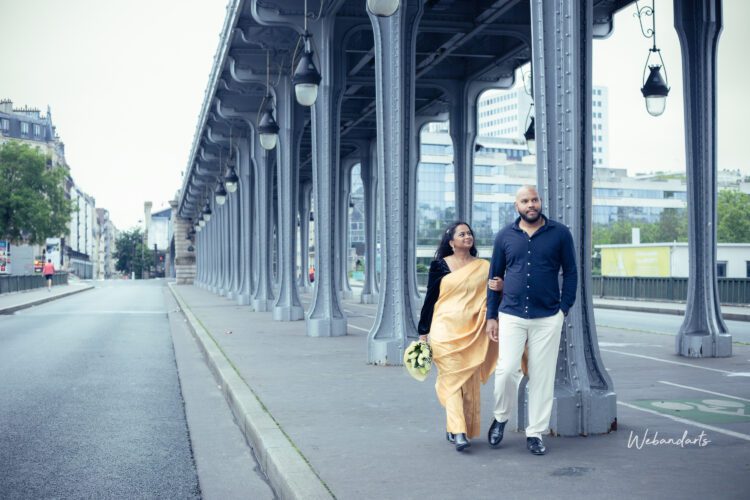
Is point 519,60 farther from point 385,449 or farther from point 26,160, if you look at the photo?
point 26,160

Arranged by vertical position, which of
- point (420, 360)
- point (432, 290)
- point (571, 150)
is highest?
point (571, 150)

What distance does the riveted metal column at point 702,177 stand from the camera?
46.1ft

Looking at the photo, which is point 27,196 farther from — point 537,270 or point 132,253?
point 132,253

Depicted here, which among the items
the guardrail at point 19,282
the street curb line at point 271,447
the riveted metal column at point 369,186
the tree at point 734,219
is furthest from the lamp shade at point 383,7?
the tree at point 734,219

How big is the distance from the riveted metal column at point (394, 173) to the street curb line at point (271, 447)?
2605 mm

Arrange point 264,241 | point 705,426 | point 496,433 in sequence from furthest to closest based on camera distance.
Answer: point 264,241 < point 705,426 < point 496,433

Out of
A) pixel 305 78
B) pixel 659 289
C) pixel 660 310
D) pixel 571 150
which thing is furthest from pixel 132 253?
pixel 571 150

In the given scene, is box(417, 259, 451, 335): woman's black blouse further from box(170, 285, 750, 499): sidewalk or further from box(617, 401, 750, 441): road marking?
box(617, 401, 750, 441): road marking

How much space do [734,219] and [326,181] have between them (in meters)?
93.0

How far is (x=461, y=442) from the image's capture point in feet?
21.8

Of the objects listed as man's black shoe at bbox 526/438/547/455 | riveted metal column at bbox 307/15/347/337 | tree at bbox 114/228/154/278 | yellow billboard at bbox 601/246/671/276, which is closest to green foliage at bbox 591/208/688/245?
yellow billboard at bbox 601/246/671/276

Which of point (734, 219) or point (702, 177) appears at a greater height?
point (734, 219)

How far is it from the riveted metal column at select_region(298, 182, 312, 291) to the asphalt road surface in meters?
34.3

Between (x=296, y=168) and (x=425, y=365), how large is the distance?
58.4 feet
